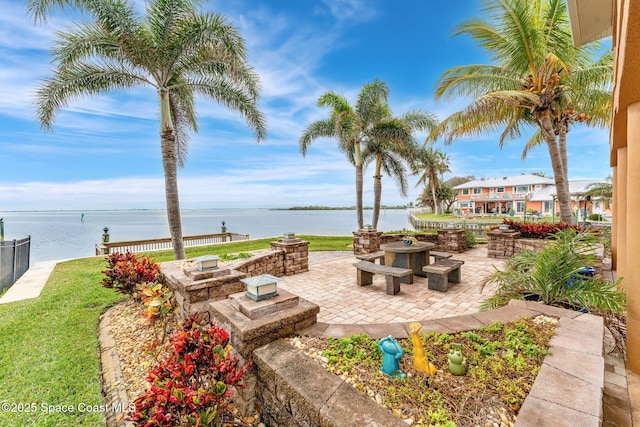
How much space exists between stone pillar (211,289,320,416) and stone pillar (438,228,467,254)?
8.54 meters

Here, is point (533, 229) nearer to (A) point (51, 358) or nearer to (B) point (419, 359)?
(B) point (419, 359)

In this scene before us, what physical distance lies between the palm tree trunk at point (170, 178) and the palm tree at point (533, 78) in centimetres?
808

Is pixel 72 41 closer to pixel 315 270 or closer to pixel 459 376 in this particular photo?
pixel 315 270

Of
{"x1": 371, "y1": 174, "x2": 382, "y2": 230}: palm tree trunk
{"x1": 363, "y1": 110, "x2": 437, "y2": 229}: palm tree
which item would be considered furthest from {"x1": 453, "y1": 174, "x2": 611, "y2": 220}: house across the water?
{"x1": 371, "y1": 174, "x2": 382, "y2": 230}: palm tree trunk

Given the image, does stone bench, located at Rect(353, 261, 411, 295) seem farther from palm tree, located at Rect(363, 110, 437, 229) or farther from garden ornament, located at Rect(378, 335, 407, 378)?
palm tree, located at Rect(363, 110, 437, 229)

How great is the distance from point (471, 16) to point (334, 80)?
24.5 ft

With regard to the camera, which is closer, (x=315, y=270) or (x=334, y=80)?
(x=315, y=270)

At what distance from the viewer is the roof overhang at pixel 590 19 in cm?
337

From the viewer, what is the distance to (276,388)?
1835 millimetres

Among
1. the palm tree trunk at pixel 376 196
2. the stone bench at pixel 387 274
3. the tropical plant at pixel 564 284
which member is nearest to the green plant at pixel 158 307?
the stone bench at pixel 387 274

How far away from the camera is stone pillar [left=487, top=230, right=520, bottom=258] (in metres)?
7.78

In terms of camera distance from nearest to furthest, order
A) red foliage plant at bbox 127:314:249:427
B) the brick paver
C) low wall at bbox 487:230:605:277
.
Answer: red foliage plant at bbox 127:314:249:427 < the brick paver < low wall at bbox 487:230:605:277

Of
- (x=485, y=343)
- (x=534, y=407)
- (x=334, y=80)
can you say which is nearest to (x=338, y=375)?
(x=534, y=407)

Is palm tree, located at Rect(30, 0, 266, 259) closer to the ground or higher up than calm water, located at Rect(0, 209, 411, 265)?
higher up
